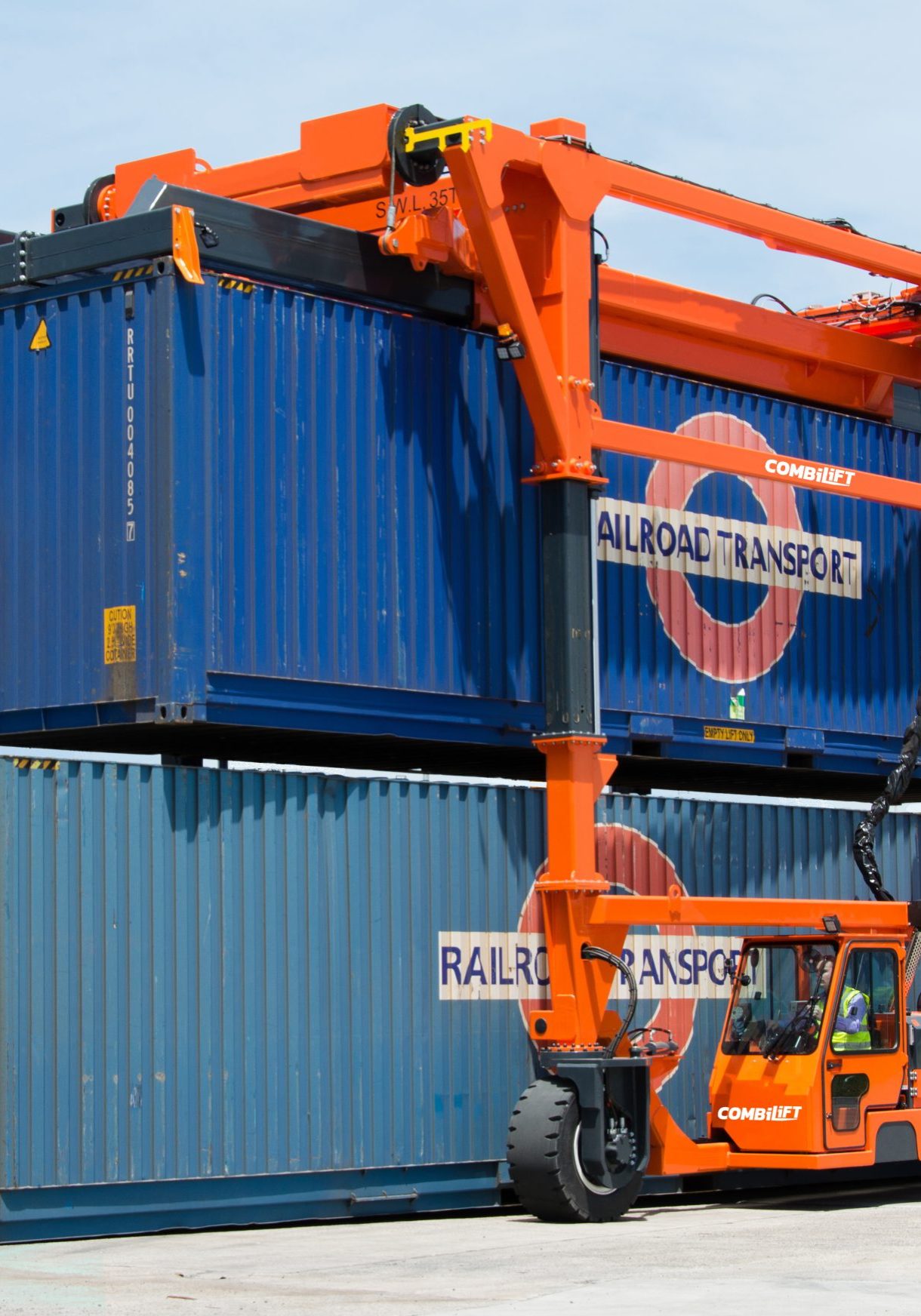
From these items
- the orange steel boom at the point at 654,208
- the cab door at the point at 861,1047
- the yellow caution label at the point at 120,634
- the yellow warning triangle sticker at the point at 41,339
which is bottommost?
the cab door at the point at 861,1047

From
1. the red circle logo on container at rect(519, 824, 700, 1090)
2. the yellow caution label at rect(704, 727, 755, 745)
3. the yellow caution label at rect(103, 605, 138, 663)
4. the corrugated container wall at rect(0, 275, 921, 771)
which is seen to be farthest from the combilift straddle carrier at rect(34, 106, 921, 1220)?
the yellow caution label at rect(103, 605, 138, 663)

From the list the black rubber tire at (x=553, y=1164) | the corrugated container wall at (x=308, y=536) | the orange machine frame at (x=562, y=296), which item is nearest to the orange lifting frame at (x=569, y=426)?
the orange machine frame at (x=562, y=296)

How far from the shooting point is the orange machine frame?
46.5 ft

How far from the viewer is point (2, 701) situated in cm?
1403

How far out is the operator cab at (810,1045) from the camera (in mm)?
13961

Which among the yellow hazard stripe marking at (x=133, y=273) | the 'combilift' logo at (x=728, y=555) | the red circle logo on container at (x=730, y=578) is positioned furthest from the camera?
the red circle logo on container at (x=730, y=578)

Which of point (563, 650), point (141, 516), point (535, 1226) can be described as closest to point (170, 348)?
point (141, 516)

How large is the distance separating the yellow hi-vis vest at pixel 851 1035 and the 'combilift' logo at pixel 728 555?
338cm

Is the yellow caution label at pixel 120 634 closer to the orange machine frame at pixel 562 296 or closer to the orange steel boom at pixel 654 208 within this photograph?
the orange machine frame at pixel 562 296

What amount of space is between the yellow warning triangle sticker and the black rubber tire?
6.06 m

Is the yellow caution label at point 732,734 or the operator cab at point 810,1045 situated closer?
the operator cab at point 810,1045

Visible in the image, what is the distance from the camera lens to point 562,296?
48.5 ft

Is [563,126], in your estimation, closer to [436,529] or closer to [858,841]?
[436,529]

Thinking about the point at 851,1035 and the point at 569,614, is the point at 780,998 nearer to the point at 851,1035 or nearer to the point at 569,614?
the point at 851,1035
